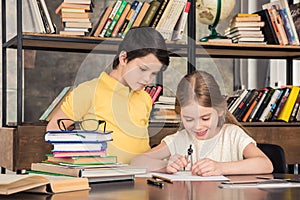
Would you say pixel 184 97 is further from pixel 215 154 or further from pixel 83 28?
pixel 83 28

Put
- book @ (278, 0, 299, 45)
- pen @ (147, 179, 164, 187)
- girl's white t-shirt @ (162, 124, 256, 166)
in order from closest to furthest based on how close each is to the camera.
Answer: pen @ (147, 179, 164, 187)
girl's white t-shirt @ (162, 124, 256, 166)
book @ (278, 0, 299, 45)

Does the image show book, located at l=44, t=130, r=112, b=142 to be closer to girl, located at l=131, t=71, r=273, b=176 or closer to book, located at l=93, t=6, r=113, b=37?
girl, located at l=131, t=71, r=273, b=176

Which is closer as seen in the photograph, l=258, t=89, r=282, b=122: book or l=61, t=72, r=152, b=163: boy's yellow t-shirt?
l=61, t=72, r=152, b=163: boy's yellow t-shirt

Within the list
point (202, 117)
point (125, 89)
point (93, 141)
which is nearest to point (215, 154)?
point (202, 117)

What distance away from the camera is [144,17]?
3.23m

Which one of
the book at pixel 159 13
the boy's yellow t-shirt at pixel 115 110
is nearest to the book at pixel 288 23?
the book at pixel 159 13

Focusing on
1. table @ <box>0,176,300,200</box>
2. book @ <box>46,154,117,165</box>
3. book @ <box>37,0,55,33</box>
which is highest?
book @ <box>37,0,55,33</box>

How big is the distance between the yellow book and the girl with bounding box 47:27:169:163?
3.90ft

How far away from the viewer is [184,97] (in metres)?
2.50

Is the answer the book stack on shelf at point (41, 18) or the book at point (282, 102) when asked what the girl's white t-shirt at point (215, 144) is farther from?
the book at point (282, 102)

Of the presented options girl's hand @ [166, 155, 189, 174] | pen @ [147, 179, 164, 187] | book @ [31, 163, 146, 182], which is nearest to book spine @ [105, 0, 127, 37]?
girl's hand @ [166, 155, 189, 174]

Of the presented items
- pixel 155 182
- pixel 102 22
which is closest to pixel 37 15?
pixel 102 22

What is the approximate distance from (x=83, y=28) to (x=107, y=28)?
0.47 ft

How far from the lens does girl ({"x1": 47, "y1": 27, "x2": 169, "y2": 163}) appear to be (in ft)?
7.99
